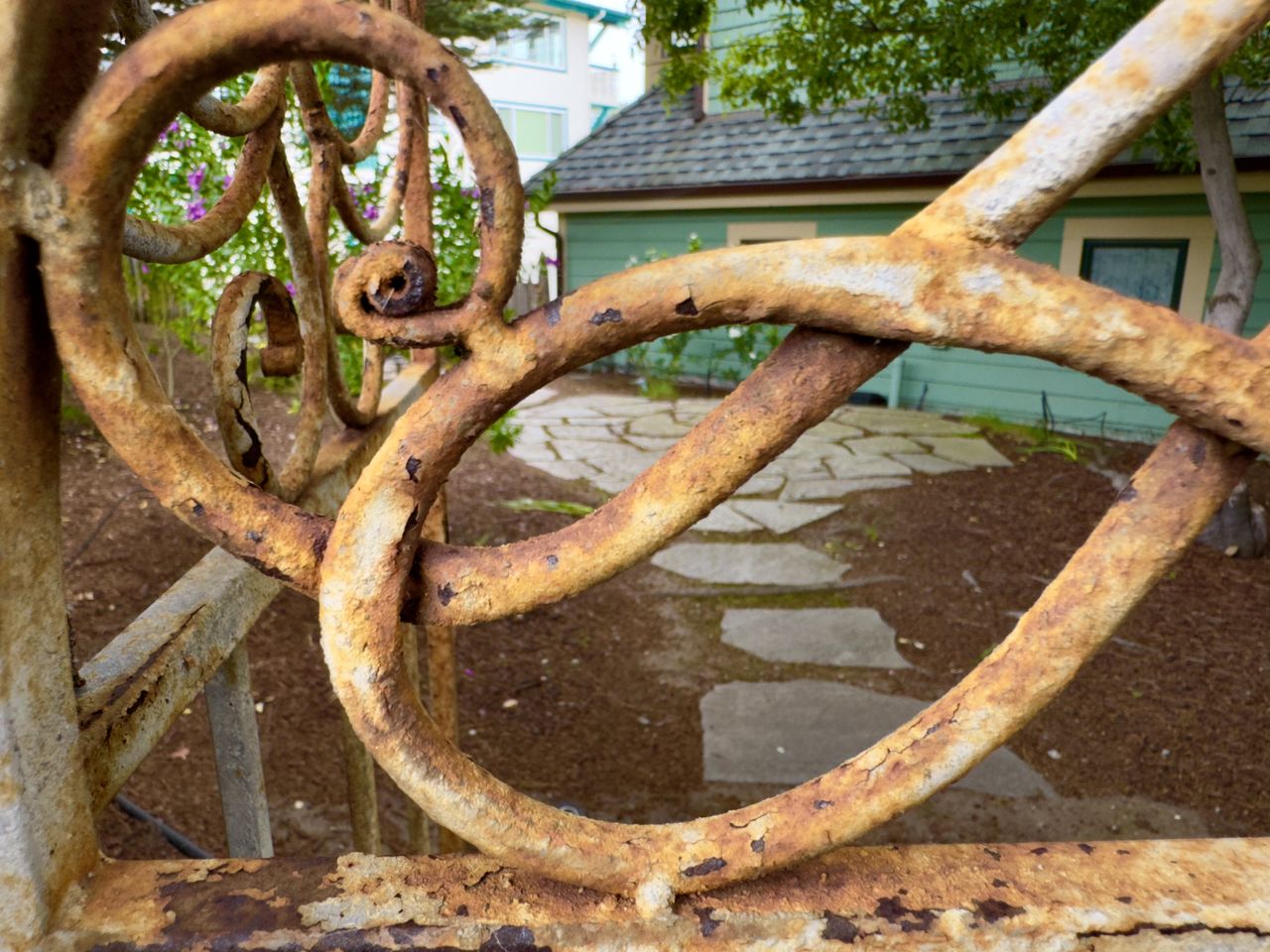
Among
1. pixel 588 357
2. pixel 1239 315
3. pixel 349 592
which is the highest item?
pixel 588 357

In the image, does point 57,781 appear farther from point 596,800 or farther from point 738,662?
point 738,662

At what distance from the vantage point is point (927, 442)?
233 inches

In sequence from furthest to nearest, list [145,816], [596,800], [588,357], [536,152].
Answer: [536,152] → [596,800] → [145,816] → [588,357]

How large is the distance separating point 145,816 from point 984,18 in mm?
4285

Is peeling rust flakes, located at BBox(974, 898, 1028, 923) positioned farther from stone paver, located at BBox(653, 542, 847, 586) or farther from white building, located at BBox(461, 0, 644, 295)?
white building, located at BBox(461, 0, 644, 295)

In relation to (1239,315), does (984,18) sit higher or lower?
higher

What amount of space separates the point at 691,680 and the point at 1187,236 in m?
4.91

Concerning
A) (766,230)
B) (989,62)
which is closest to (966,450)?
(989,62)

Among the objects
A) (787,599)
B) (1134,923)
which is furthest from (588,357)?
(787,599)

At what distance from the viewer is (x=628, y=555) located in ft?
1.56

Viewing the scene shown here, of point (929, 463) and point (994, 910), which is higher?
point (994, 910)

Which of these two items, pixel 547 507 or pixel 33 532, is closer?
pixel 33 532

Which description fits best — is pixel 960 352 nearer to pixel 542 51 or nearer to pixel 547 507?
pixel 547 507

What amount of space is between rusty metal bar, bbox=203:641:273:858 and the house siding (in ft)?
15.8
